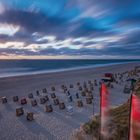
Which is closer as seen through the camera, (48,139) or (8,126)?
(48,139)

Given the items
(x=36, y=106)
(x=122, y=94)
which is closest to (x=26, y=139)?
(x=36, y=106)

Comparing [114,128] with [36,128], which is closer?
[114,128]

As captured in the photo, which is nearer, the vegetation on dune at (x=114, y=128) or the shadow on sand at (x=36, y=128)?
the vegetation on dune at (x=114, y=128)

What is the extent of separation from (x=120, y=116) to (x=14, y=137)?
269 inches

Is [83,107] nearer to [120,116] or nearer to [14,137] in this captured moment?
[14,137]

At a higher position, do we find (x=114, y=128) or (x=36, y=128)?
(x=114, y=128)

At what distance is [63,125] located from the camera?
16.3m

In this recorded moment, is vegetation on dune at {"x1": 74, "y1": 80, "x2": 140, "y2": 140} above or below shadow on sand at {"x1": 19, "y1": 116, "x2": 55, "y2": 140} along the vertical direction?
above

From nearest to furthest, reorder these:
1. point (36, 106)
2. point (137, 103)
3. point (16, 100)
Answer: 1. point (137, 103)
2. point (36, 106)
3. point (16, 100)

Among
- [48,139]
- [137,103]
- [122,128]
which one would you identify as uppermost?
[137,103]

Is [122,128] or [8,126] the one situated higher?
[122,128]

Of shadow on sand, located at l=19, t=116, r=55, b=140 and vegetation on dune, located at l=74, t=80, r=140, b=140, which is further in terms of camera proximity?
shadow on sand, located at l=19, t=116, r=55, b=140

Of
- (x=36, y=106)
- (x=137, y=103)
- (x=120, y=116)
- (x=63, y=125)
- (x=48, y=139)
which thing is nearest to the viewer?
(x=137, y=103)

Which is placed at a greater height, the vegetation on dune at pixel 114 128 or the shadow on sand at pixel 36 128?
the vegetation on dune at pixel 114 128
